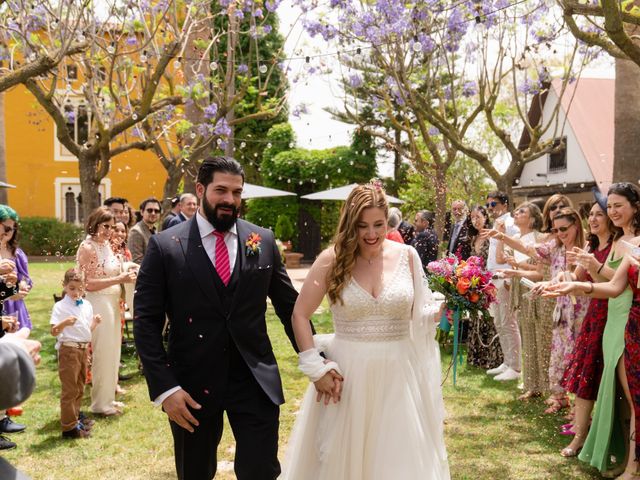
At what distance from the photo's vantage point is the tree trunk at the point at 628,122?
475 inches

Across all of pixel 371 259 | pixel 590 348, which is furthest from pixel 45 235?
pixel 371 259

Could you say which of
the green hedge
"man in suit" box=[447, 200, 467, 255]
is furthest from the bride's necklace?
the green hedge

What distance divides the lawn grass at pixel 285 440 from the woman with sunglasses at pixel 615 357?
0.24m

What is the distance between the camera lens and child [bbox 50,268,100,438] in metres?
6.59

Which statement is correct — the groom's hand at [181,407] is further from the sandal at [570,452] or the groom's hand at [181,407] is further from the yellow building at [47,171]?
the yellow building at [47,171]

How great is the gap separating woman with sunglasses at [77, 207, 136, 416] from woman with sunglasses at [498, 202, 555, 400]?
13.9ft

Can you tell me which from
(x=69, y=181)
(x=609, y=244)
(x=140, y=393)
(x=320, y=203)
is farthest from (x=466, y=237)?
(x=69, y=181)

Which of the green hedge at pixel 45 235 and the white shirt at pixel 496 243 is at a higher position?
the white shirt at pixel 496 243

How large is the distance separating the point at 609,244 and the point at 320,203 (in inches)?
986

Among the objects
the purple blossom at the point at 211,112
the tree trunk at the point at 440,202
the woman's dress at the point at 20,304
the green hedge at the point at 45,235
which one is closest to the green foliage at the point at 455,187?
the tree trunk at the point at 440,202

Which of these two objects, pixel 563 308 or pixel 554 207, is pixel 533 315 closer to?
pixel 563 308

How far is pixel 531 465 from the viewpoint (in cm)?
588

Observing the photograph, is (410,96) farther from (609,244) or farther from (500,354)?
(609,244)

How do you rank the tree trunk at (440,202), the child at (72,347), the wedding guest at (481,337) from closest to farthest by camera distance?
the child at (72,347), the wedding guest at (481,337), the tree trunk at (440,202)
